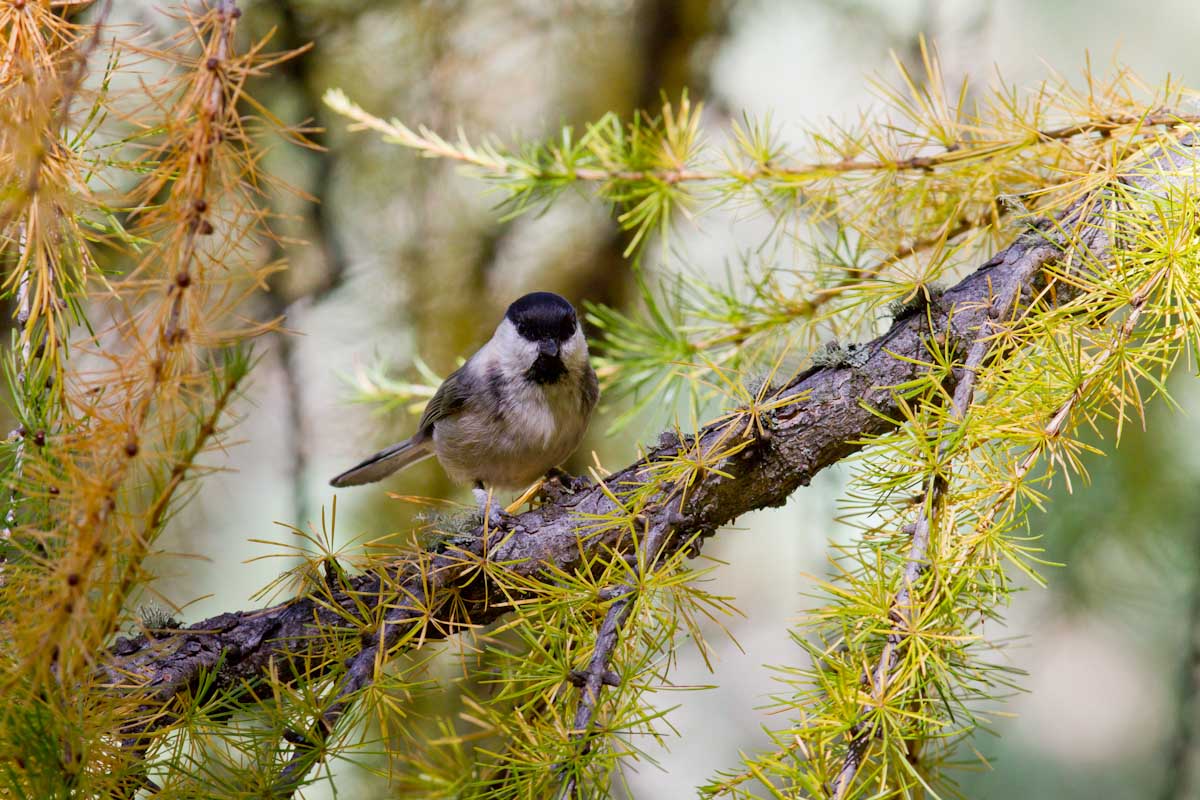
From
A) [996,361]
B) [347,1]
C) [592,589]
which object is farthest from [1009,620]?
[347,1]

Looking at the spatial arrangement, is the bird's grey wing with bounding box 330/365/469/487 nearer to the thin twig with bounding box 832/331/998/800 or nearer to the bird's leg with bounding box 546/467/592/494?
the bird's leg with bounding box 546/467/592/494

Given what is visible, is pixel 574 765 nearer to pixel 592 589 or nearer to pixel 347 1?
pixel 592 589

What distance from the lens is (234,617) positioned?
127cm

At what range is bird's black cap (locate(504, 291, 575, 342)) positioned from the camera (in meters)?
1.85

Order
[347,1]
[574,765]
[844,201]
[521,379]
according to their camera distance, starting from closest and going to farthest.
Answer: [574,765] → [844,201] → [521,379] → [347,1]

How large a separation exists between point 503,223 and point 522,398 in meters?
1.05

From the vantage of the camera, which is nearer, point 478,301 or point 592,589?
point 592,589

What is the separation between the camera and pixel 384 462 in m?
2.19

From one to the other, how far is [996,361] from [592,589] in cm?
58

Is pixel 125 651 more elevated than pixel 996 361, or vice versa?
pixel 996 361

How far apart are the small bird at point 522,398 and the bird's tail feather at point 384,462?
179 mm

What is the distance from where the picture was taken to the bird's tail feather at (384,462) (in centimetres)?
216

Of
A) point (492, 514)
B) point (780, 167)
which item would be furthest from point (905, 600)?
point (780, 167)

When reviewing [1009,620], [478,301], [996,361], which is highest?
[478,301]
